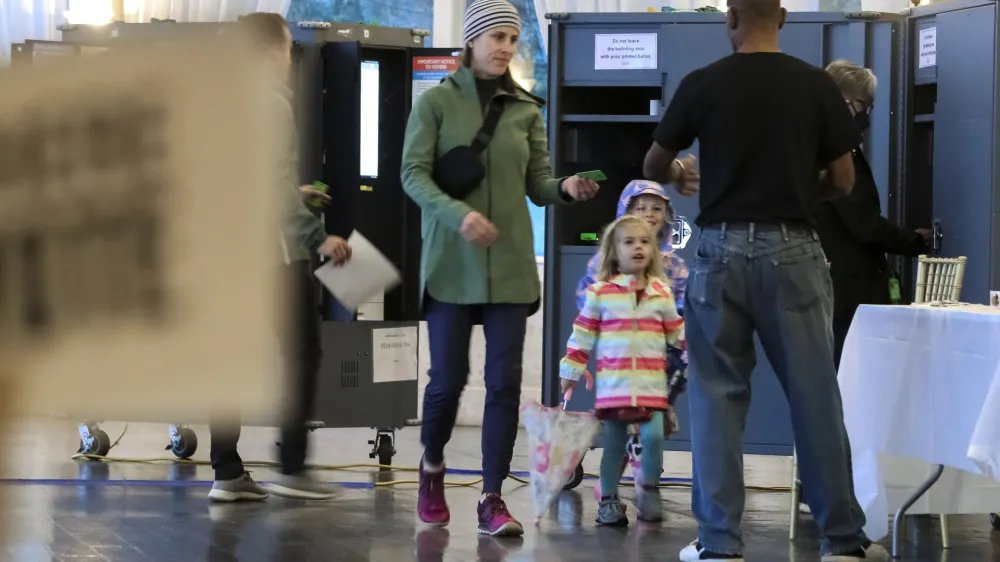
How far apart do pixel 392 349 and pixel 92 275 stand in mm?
4621

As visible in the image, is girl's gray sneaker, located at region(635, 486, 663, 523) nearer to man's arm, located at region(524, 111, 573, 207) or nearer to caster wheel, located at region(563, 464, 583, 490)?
caster wheel, located at region(563, 464, 583, 490)

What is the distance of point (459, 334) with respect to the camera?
11.1 ft

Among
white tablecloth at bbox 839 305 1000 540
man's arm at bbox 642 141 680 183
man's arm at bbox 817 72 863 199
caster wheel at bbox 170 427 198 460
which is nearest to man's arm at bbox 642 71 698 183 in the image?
man's arm at bbox 642 141 680 183

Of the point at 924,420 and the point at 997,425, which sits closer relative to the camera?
the point at 997,425

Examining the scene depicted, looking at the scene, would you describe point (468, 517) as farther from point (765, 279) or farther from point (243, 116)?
point (243, 116)

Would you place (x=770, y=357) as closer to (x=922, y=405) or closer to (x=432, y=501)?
(x=922, y=405)

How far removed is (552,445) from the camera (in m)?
3.76

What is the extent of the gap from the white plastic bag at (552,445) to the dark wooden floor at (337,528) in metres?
0.11

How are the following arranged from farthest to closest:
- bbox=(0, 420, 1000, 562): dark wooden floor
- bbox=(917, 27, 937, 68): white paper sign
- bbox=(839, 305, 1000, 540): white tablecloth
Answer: bbox=(917, 27, 937, 68): white paper sign → bbox=(0, 420, 1000, 562): dark wooden floor → bbox=(839, 305, 1000, 540): white tablecloth

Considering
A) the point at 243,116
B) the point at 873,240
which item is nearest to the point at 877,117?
the point at 873,240

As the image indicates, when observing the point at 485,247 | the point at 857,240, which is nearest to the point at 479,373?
the point at 857,240

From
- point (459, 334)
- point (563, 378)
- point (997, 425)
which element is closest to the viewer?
point (997, 425)

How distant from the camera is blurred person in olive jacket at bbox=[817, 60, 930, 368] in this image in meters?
3.99

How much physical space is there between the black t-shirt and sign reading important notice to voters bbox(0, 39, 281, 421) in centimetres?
241
